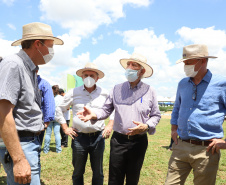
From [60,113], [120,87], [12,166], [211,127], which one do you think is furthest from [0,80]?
[211,127]

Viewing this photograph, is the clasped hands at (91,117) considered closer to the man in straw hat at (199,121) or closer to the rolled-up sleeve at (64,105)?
the man in straw hat at (199,121)

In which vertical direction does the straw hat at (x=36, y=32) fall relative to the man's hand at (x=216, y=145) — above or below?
above

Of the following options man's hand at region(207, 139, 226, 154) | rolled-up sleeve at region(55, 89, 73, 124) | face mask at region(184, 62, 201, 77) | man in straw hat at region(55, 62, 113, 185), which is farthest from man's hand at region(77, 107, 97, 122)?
man's hand at region(207, 139, 226, 154)

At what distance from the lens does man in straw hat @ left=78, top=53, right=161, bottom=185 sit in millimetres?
3062

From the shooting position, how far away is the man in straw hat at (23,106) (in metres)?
1.67

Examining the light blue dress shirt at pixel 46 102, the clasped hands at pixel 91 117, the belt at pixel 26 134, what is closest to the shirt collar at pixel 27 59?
the belt at pixel 26 134

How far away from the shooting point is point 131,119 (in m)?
3.05

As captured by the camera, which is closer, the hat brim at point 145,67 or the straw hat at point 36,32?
the straw hat at point 36,32

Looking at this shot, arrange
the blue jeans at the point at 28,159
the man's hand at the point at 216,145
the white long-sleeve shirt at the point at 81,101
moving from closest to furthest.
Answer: the blue jeans at the point at 28,159, the man's hand at the point at 216,145, the white long-sleeve shirt at the point at 81,101

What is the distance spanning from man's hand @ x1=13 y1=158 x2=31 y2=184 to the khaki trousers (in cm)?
198

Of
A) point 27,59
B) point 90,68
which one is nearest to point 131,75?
point 90,68

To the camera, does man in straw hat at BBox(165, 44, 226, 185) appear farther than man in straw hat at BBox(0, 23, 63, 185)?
Yes

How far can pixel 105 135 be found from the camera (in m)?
3.63

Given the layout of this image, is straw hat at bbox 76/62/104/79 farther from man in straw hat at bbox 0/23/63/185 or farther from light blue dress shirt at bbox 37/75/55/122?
man in straw hat at bbox 0/23/63/185
